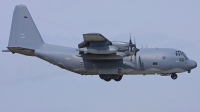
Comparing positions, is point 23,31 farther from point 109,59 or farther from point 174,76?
point 174,76

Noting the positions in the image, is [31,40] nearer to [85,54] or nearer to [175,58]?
[85,54]

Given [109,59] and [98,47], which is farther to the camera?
[109,59]

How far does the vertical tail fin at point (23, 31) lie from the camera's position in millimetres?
36938

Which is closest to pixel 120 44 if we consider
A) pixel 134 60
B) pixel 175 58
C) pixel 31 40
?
pixel 134 60

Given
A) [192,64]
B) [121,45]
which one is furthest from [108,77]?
[192,64]

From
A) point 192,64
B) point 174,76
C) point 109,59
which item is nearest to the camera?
point 109,59

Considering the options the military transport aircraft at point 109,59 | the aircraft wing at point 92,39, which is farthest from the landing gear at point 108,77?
the aircraft wing at point 92,39

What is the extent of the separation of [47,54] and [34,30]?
2.69 metres

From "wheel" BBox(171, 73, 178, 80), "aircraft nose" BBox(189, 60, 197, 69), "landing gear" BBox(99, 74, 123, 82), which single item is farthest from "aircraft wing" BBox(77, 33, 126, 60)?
"aircraft nose" BBox(189, 60, 197, 69)

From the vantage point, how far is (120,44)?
3484cm

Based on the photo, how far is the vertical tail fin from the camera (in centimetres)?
3694

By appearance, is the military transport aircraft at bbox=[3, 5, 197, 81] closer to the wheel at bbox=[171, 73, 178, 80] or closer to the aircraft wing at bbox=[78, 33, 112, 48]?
the wheel at bbox=[171, 73, 178, 80]

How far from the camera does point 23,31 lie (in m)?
37.4

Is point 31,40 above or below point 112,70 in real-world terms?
above
